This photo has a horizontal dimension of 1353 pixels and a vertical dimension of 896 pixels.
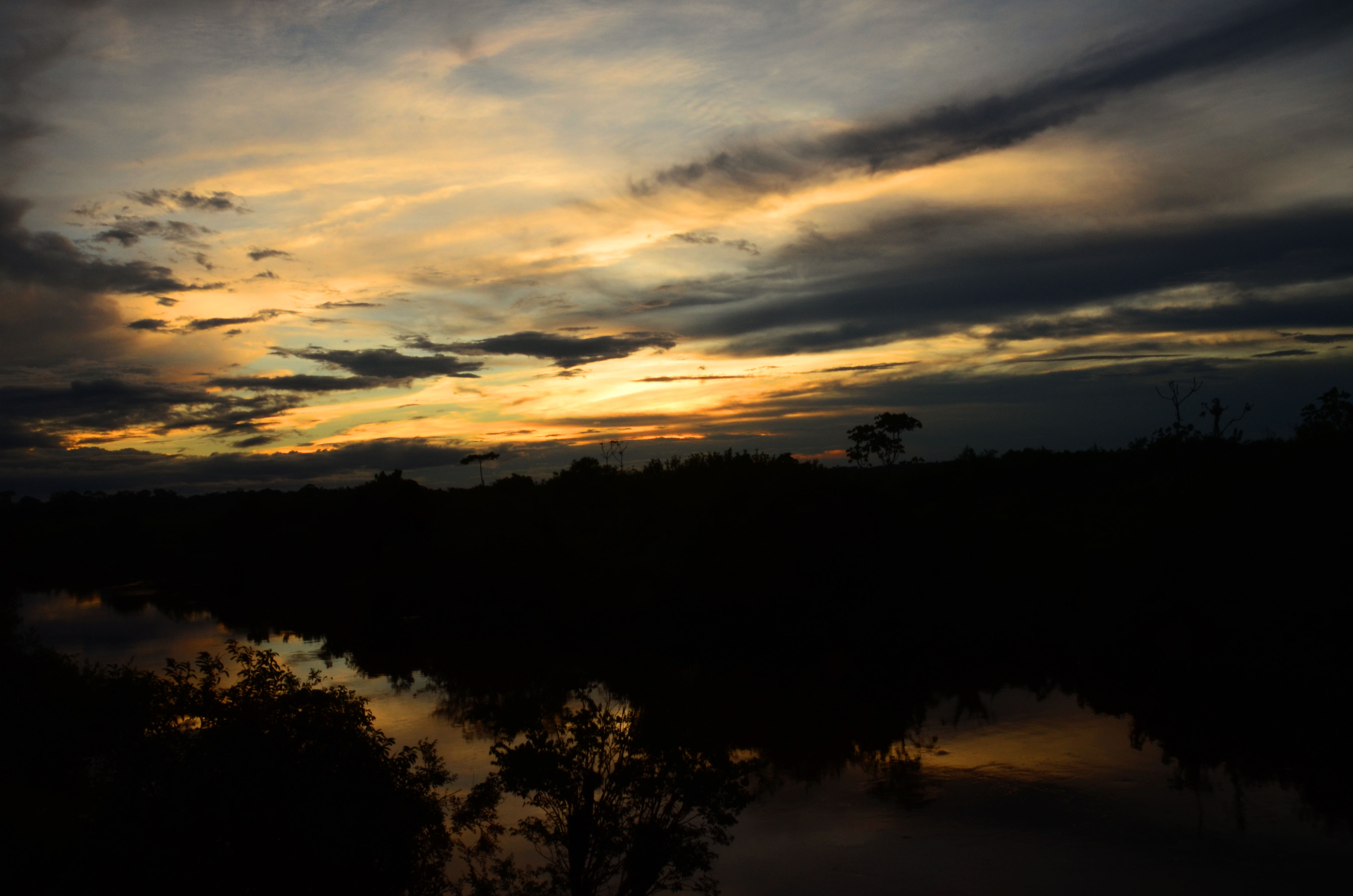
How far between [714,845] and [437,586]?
3805 cm

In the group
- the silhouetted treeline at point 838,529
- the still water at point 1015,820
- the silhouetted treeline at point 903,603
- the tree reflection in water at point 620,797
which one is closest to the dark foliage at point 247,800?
the tree reflection in water at point 620,797

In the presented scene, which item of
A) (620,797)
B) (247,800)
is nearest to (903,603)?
(620,797)

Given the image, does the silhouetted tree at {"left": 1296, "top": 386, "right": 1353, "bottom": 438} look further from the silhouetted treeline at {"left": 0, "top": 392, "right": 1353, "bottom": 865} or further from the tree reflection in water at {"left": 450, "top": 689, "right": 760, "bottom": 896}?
the tree reflection in water at {"left": 450, "top": 689, "right": 760, "bottom": 896}

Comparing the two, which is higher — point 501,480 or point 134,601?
point 501,480

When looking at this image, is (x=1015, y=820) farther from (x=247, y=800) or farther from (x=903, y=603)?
(x=247, y=800)

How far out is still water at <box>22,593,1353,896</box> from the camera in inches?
739

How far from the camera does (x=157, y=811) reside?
1169 centimetres

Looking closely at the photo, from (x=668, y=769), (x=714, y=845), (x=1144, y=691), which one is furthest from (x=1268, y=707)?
(x=668, y=769)

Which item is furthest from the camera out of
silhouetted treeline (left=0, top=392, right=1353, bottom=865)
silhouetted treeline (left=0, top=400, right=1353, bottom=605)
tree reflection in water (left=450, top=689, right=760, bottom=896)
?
silhouetted treeline (left=0, top=400, right=1353, bottom=605)

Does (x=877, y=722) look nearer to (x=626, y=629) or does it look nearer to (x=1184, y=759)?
(x=1184, y=759)

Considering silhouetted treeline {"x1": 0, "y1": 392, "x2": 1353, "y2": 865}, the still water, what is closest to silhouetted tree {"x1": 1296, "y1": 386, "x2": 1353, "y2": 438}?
silhouetted treeline {"x1": 0, "y1": 392, "x2": 1353, "y2": 865}

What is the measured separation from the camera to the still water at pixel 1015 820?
18.8 metres

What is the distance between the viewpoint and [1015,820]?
21906 mm

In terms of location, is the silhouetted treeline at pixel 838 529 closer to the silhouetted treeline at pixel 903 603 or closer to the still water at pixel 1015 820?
the silhouetted treeline at pixel 903 603
